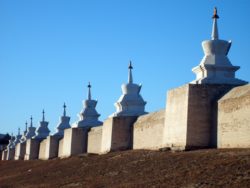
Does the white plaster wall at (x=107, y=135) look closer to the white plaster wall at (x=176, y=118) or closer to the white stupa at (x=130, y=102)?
the white stupa at (x=130, y=102)

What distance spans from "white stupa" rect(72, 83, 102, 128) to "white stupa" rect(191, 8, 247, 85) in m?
16.9

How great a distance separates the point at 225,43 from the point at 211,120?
3.50 metres

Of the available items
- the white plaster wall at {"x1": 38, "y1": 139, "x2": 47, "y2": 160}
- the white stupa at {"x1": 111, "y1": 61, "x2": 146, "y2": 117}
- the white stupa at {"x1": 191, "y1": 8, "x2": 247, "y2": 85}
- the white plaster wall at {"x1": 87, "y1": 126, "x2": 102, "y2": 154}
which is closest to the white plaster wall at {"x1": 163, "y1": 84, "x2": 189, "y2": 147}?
the white stupa at {"x1": 191, "y1": 8, "x2": 247, "y2": 85}

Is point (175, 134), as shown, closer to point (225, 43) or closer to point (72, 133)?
point (225, 43)

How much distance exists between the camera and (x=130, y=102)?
1172 inches

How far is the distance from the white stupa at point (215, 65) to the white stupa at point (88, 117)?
16.9 m

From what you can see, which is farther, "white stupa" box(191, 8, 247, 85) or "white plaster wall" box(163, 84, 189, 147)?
"white stupa" box(191, 8, 247, 85)

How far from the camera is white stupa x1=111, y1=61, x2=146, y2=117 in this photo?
96.2ft

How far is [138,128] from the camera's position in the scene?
1061 inches

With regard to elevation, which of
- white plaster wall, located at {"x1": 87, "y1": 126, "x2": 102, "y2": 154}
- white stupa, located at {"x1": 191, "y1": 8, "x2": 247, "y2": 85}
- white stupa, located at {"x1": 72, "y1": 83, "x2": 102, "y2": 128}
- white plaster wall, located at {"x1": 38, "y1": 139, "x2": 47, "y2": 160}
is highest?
white stupa, located at {"x1": 191, "y1": 8, "x2": 247, "y2": 85}

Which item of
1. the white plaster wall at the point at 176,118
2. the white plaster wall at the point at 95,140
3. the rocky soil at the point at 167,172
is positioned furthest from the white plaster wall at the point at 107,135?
the white plaster wall at the point at 176,118

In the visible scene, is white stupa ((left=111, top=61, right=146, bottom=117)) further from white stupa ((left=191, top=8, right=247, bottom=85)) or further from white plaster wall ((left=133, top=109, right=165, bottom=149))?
white stupa ((left=191, top=8, right=247, bottom=85))

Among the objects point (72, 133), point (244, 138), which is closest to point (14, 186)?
point (244, 138)

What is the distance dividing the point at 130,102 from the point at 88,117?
25.9 feet
